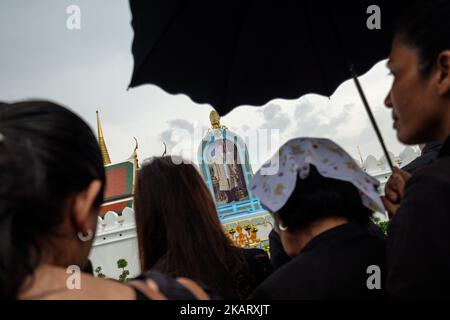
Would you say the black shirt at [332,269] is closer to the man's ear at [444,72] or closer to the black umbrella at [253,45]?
the man's ear at [444,72]

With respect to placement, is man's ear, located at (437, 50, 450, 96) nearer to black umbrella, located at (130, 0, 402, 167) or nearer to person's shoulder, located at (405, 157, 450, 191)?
person's shoulder, located at (405, 157, 450, 191)

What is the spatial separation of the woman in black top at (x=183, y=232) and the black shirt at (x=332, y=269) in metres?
0.39

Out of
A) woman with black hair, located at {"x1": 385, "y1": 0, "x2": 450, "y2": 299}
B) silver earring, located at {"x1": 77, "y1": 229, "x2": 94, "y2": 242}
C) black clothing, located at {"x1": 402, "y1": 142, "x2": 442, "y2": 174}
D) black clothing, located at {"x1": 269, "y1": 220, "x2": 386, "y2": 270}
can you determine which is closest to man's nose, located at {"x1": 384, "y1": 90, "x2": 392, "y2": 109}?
woman with black hair, located at {"x1": 385, "y1": 0, "x2": 450, "y2": 299}

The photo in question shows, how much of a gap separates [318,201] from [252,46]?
88 cm

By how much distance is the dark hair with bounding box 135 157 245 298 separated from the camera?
57.2 inches

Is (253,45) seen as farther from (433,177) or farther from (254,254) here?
(433,177)

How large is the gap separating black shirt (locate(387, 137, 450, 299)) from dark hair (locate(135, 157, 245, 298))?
2.26ft

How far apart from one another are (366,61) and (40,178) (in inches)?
62.2

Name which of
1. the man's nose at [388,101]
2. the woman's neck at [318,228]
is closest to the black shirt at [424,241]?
the woman's neck at [318,228]

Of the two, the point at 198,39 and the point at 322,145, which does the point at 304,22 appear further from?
the point at 322,145

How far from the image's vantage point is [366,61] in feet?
6.15

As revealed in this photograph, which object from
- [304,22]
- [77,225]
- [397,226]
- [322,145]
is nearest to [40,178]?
[77,225]

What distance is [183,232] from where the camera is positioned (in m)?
1.47

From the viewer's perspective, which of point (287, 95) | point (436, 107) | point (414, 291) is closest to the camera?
point (414, 291)
